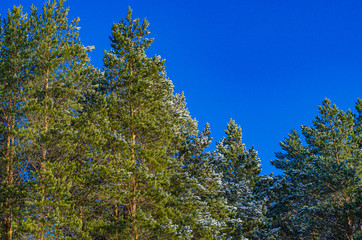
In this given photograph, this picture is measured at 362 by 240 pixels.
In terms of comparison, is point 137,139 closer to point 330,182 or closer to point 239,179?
point 239,179

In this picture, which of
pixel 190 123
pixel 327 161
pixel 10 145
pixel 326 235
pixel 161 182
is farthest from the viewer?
pixel 190 123

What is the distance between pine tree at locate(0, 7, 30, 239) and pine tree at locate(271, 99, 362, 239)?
693 inches

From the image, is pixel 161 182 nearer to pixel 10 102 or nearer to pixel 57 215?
pixel 57 215

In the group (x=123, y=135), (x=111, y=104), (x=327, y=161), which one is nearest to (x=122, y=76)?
(x=111, y=104)

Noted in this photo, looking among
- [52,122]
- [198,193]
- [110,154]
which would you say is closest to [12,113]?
[52,122]

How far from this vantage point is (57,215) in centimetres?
1031

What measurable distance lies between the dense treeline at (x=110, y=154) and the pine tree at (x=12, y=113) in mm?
41

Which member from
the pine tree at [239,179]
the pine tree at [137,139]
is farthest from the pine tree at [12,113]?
the pine tree at [239,179]

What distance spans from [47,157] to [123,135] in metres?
3.81

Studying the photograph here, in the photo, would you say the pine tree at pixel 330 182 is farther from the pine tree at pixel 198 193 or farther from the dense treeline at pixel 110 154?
the pine tree at pixel 198 193

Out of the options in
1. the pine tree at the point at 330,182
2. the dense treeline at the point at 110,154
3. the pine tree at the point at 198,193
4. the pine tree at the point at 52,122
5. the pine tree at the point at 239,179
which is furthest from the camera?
the pine tree at the point at 239,179

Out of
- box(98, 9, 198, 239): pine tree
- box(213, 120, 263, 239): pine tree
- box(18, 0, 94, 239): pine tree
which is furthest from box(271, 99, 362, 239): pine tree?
box(18, 0, 94, 239): pine tree

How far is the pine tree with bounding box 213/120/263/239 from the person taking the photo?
2158cm

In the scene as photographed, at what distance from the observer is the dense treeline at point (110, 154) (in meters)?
11.3
